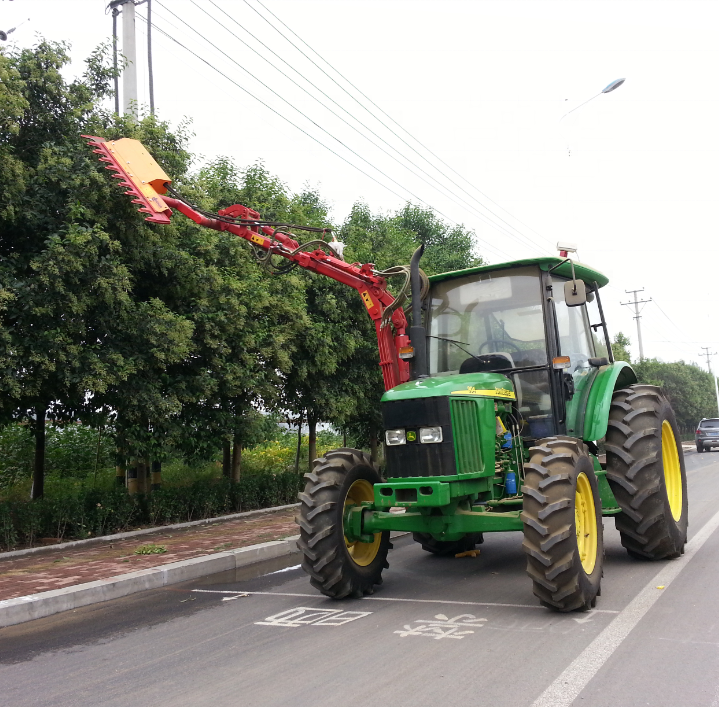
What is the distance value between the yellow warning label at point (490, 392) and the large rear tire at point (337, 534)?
4.50 ft

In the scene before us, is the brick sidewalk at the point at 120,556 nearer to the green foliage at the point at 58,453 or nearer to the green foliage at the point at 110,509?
the green foliage at the point at 110,509

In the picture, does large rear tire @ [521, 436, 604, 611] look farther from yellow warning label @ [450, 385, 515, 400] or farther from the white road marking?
the white road marking

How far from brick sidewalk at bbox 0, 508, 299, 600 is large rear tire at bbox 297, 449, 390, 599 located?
2840 millimetres

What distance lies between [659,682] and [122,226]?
862cm

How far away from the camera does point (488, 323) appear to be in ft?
25.0

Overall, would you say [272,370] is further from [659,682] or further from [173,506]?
[659,682]

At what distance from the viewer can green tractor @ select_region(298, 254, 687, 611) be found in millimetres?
6062

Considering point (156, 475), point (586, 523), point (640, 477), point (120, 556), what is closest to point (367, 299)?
point (120, 556)

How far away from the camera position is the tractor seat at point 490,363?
7.44 m

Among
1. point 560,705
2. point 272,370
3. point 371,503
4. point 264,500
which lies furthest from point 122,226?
point 560,705

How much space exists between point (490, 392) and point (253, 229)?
5.26m

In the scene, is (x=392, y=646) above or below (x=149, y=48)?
below

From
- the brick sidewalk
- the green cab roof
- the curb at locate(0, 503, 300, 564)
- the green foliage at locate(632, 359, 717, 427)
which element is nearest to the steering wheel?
the green cab roof

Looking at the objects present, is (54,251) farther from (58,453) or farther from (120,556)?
(58,453)
